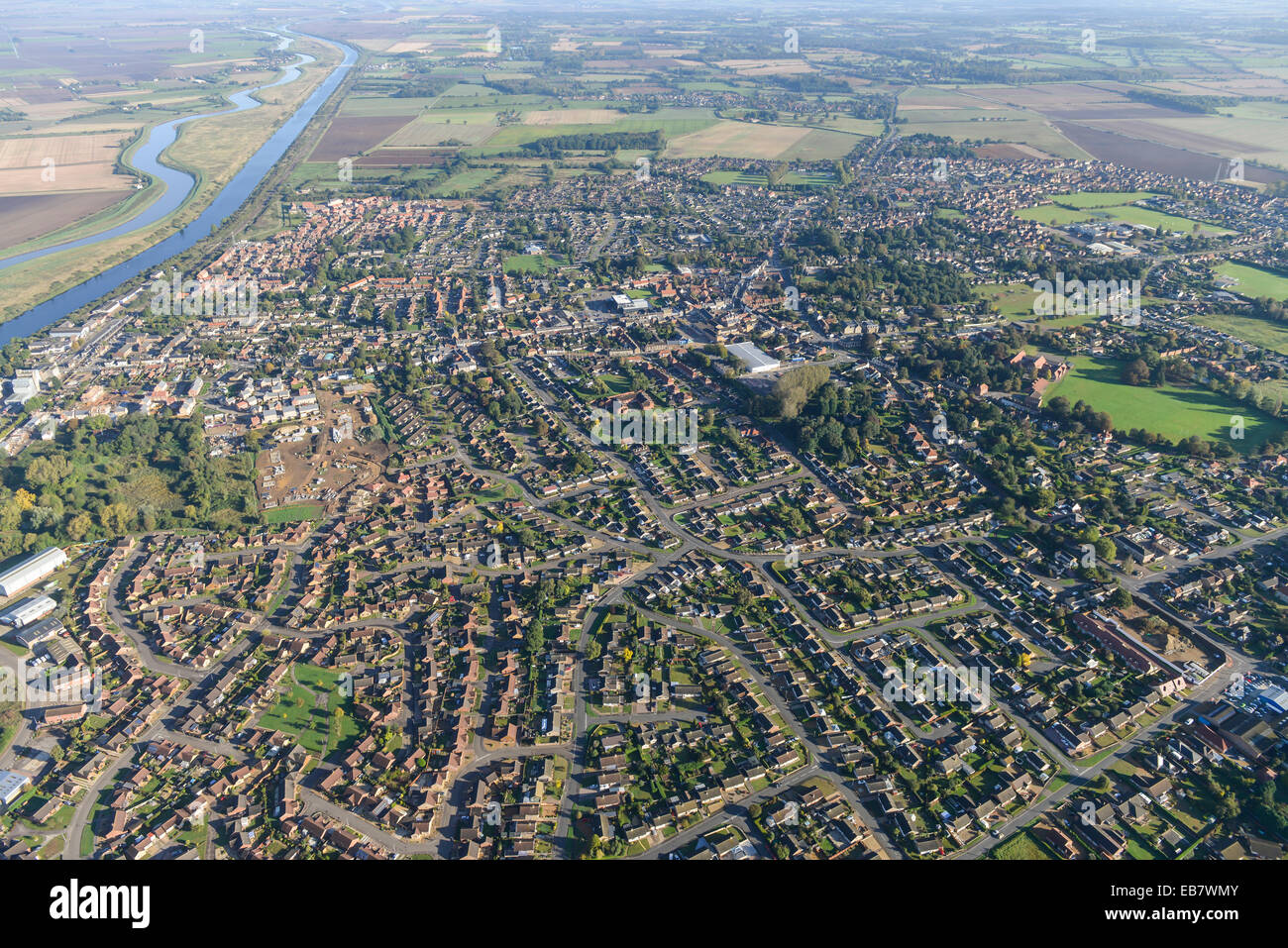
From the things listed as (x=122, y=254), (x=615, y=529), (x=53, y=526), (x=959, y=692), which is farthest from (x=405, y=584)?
(x=122, y=254)

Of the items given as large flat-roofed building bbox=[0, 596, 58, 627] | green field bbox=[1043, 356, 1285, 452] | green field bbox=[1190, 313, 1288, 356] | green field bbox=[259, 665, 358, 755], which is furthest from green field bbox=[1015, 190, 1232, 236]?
large flat-roofed building bbox=[0, 596, 58, 627]

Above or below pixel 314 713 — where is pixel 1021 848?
below

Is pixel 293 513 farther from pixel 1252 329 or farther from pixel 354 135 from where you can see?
pixel 354 135

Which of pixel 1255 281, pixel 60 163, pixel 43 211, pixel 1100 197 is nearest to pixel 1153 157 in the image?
pixel 1100 197

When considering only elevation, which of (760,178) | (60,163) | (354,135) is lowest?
(760,178)

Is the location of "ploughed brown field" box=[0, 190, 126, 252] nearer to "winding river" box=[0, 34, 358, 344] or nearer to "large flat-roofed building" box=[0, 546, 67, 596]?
"winding river" box=[0, 34, 358, 344]
